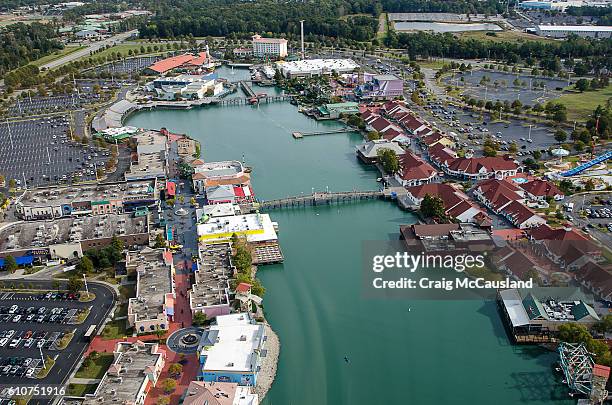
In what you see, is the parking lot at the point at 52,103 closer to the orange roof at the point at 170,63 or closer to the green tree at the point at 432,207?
the orange roof at the point at 170,63

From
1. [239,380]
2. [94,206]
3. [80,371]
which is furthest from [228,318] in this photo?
[94,206]

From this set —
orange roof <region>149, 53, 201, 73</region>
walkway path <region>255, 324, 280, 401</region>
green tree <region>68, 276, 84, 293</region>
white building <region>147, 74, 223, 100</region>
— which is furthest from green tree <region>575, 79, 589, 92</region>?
green tree <region>68, 276, 84, 293</region>

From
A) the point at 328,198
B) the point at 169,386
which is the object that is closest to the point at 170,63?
the point at 328,198

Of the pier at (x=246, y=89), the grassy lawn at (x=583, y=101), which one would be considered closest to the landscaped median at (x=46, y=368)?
the pier at (x=246, y=89)

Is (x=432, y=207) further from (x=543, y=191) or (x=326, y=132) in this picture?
(x=326, y=132)

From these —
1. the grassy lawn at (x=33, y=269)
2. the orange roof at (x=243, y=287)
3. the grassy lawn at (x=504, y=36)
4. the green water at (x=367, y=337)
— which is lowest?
the green water at (x=367, y=337)

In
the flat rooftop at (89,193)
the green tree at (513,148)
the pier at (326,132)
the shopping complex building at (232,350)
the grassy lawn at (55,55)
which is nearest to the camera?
the shopping complex building at (232,350)

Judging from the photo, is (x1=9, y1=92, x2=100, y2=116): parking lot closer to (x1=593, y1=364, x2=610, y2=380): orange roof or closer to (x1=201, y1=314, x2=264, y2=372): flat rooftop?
(x1=201, y1=314, x2=264, y2=372): flat rooftop

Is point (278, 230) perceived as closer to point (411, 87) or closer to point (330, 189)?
point (330, 189)
